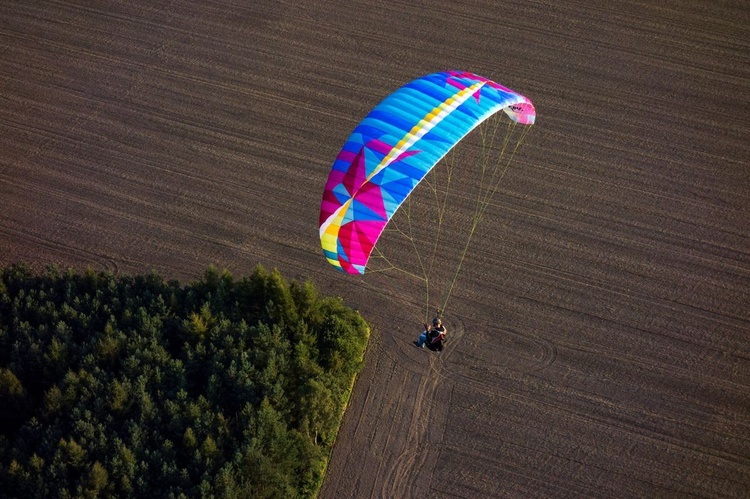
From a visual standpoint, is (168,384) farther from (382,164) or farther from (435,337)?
(382,164)

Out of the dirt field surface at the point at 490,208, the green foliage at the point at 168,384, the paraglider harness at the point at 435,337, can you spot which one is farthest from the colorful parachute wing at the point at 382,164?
the dirt field surface at the point at 490,208

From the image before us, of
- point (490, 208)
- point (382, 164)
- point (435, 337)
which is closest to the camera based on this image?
point (382, 164)

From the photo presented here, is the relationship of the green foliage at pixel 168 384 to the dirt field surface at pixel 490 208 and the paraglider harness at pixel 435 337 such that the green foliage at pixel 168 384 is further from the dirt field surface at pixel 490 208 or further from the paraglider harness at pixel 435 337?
the paraglider harness at pixel 435 337

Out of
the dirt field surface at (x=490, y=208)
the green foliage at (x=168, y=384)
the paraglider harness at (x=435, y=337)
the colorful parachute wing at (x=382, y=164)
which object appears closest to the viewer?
the green foliage at (x=168, y=384)

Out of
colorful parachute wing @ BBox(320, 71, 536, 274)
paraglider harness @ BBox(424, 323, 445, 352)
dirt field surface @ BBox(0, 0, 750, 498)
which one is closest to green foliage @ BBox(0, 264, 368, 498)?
dirt field surface @ BBox(0, 0, 750, 498)

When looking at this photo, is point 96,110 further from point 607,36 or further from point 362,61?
point 607,36

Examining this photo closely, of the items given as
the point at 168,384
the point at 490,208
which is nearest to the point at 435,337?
the point at 168,384

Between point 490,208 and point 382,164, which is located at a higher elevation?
point 490,208

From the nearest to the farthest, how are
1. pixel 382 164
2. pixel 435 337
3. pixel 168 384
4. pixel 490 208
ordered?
pixel 382 164
pixel 168 384
pixel 435 337
pixel 490 208
